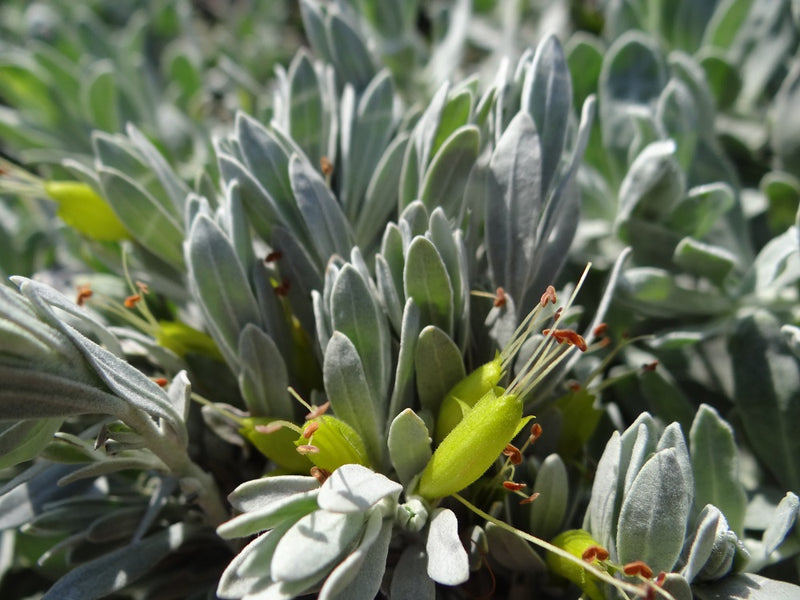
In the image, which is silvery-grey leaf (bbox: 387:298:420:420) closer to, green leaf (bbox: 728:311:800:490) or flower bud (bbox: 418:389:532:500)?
flower bud (bbox: 418:389:532:500)

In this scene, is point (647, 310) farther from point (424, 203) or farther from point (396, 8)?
point (396, 8)

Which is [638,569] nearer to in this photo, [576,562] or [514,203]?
[576,562]

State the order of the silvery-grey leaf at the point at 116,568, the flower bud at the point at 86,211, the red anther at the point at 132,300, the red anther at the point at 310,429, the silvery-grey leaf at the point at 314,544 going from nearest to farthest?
the silvery-grey leaf at the point at 314,544 < the red anther at the point at 310,429 < the silvery-grey leaf at the point at 116,568 < the red anther at the point at 132,300 < the flower bud at the point at 86,211

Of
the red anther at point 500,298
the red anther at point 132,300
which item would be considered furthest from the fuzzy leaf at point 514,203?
the red anther at point 132,300

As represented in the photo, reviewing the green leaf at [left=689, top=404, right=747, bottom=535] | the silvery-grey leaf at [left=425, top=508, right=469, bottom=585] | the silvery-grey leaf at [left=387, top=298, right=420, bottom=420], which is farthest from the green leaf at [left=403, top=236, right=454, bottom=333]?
the green leaf at [left=689, top=404, right=747, bottom=535]

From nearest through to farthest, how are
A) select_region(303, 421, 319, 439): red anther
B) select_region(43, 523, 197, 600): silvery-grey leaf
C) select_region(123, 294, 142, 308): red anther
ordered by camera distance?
select_region(303, 421, 319, 439): red anther → select_region(43, 523, 197, 600): silvery-grey leaf → select_region(123, 294, 142, 308): red anther

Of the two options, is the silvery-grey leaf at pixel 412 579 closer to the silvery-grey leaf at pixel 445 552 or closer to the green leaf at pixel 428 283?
the silvery-grey leaf at pixel 445 552

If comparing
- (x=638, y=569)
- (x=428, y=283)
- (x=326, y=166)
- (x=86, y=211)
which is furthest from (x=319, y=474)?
(x=86, y=211)
